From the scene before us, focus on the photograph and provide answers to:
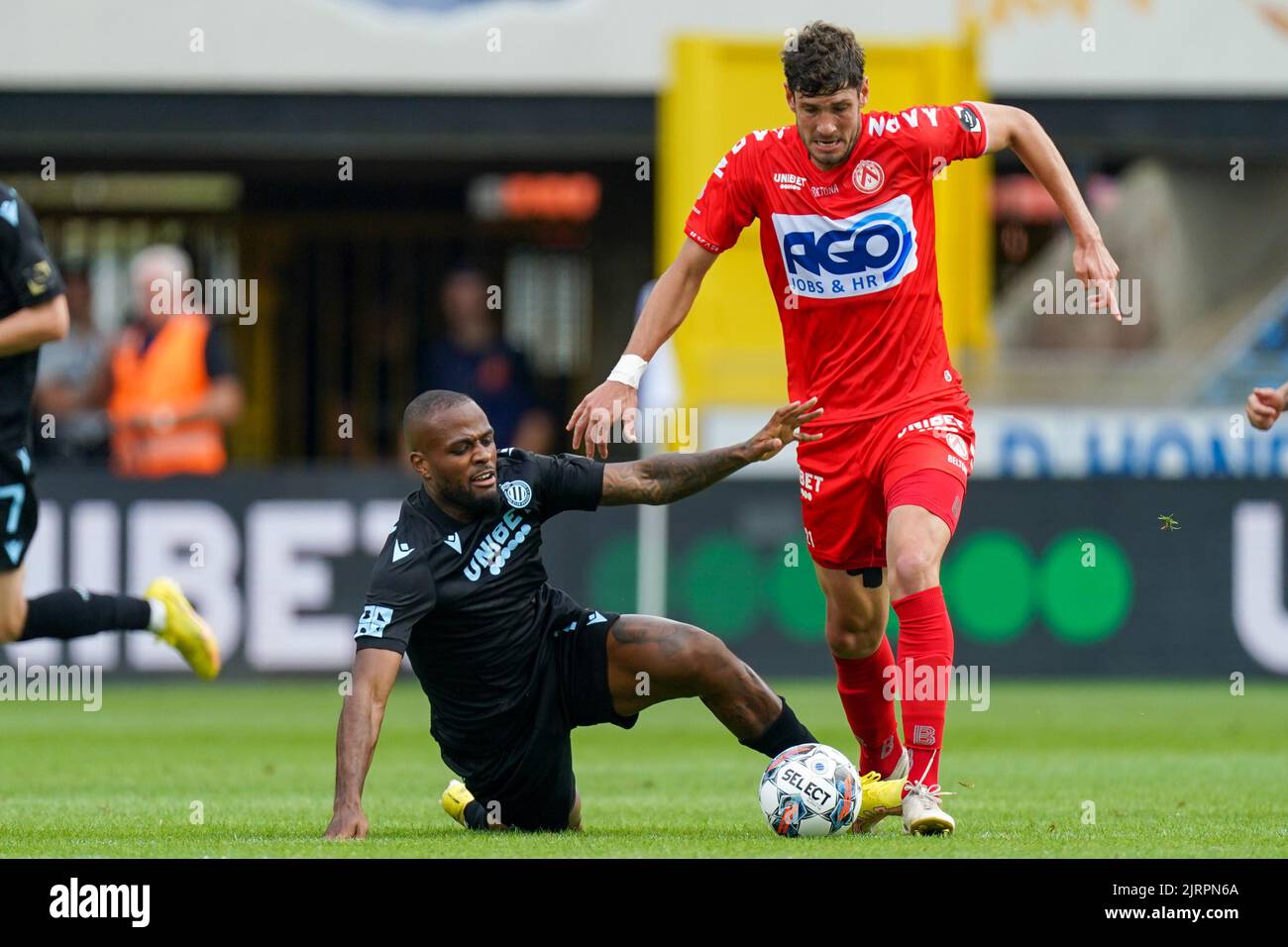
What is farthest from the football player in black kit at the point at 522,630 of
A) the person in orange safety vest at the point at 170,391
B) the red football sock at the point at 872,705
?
the person in orange safety vest at the point at 170,391

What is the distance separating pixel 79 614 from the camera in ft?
26.3

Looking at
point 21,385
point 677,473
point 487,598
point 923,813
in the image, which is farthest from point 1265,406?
point 21,385

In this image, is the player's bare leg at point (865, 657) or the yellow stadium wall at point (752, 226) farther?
the yellow stadium wall at point (752, 226)

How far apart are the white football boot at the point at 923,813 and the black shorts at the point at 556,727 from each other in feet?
3.33

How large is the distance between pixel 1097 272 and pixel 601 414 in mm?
1621

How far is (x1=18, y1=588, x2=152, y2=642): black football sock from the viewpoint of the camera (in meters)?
7.85

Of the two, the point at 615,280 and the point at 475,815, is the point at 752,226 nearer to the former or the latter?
the point at 615,280

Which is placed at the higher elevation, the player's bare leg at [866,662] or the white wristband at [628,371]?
the white wristband at [628,371]

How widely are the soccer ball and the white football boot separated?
0.20 meters

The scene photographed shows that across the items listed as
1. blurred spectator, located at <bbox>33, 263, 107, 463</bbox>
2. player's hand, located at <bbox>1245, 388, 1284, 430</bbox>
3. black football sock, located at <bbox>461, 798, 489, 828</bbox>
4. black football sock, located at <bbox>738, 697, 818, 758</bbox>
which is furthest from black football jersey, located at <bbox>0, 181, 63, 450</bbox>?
blurred spectator, located at <bbox>33, 263, 107, 463</bbox>

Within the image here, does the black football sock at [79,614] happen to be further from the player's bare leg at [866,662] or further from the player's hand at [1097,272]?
the player's hand at [1097,272]

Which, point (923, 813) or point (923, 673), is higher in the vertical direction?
point (923, 673)

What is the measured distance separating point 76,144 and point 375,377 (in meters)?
3.27

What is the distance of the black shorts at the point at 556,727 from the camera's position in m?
6.86
